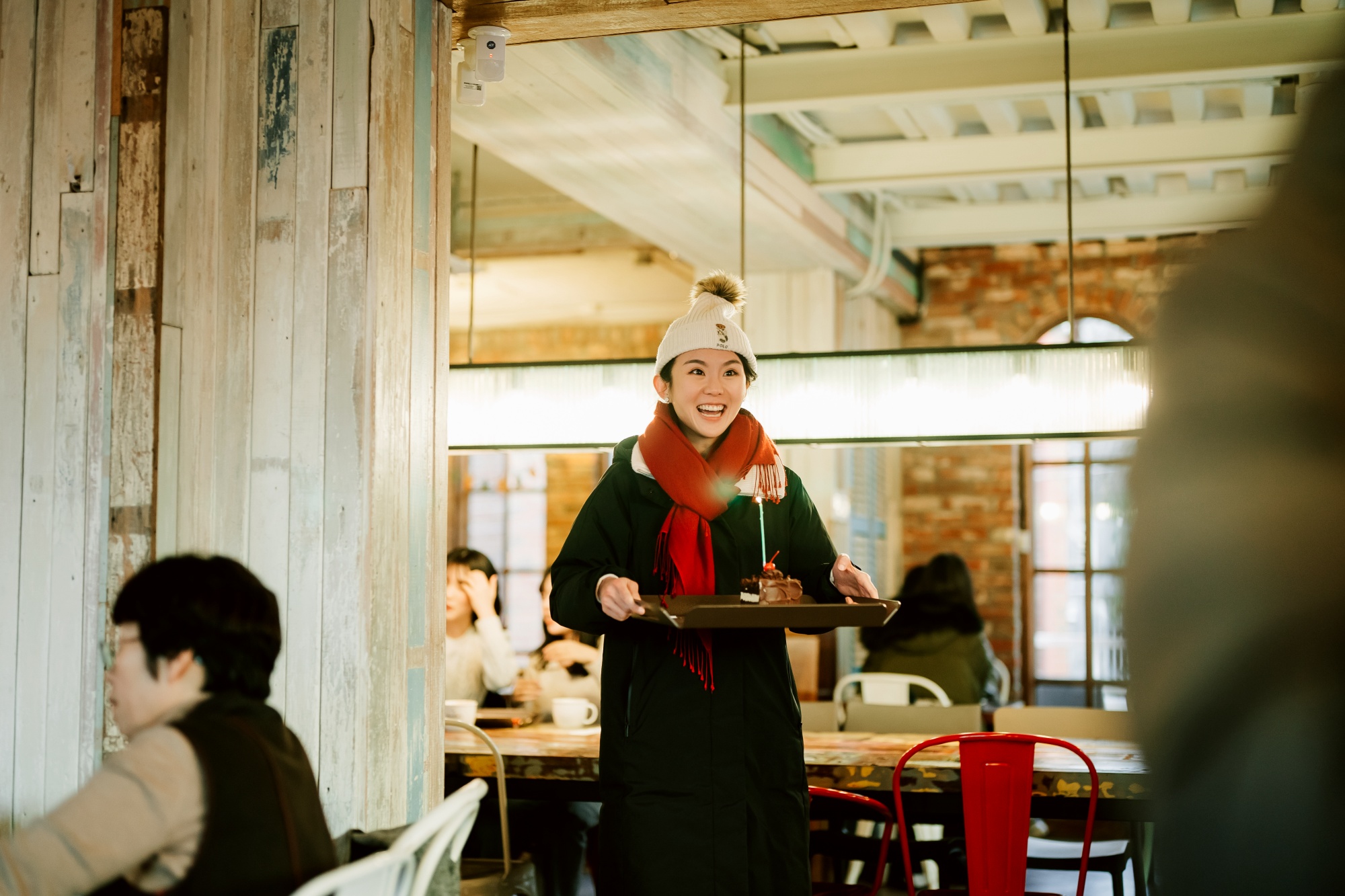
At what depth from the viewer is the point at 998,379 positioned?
3.72m

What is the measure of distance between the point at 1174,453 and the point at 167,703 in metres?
1.36

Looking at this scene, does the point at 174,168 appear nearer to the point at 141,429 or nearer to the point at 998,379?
the point at 141,429

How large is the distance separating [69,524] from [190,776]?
1067mm

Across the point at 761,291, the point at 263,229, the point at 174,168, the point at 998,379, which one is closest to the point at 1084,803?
the point at 998,379

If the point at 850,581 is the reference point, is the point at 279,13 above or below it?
above

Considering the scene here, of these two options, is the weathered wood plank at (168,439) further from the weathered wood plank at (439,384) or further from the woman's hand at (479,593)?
the woman's hand at (479,593)

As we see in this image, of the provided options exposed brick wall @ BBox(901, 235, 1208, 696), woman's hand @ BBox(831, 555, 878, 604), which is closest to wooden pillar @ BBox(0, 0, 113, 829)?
woman's hand @ BBox(831, 555, 878, 604)

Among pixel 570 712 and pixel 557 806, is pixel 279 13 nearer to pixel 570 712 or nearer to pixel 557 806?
pixel 570 712

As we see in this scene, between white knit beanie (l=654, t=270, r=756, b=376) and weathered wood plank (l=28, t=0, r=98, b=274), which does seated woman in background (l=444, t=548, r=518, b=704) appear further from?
weathered wood plank (l=28, t=0, r=98, b=274)

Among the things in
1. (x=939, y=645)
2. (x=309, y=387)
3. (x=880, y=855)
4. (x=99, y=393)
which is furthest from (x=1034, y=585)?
(x=99, y=393)

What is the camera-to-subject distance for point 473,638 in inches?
179

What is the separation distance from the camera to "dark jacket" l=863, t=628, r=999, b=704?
4.92 meters

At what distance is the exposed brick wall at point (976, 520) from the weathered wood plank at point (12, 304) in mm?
5945

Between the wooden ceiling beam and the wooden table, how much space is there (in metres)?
1.77
